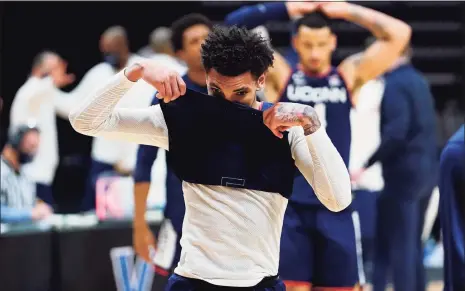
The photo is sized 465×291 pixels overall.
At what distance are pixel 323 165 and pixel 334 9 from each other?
217cm

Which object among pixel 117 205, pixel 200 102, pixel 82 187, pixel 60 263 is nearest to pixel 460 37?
pixel 82 187

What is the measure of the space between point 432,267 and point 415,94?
2284mm

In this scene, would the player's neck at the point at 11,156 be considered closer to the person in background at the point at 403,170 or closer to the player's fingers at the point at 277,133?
the person in background at the point at 403,170

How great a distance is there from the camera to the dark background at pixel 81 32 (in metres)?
10.6

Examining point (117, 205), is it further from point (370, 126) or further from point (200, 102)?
point (200, 102)

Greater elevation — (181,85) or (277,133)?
(181,85)

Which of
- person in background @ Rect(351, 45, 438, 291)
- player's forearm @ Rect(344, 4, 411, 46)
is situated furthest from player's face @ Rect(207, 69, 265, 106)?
person in background @ Rect(351, 45, 438, 291)

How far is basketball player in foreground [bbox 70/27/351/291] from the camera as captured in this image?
302cm

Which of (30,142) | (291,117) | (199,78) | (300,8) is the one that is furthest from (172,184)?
(30,142)

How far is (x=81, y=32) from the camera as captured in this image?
35.6 feet

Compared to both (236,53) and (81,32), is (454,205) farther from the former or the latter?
(81,32)

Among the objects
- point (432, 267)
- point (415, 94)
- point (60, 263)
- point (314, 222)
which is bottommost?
point (432, 267)

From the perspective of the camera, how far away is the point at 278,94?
5023 millimetres

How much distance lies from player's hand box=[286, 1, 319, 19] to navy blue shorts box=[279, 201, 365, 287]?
1.07m
